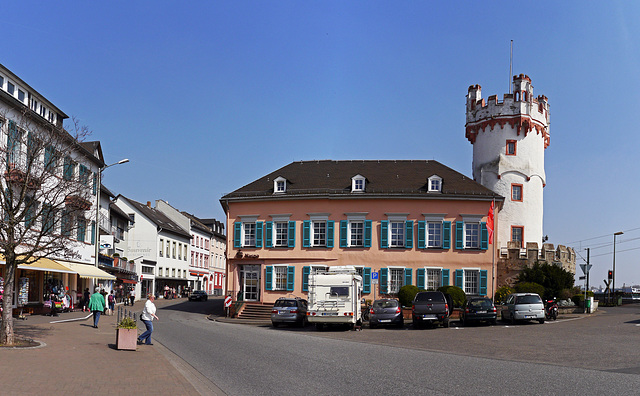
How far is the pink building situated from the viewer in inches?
1636

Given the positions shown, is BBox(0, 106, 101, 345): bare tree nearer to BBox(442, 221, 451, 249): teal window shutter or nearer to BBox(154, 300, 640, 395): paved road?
BBox(154, 300, 640, 395): paved road

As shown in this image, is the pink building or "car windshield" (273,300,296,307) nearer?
"car windshield" (273,300,296,307)

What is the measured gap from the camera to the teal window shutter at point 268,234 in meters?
43.2

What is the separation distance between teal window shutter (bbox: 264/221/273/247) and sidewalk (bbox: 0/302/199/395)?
23293 millimetres

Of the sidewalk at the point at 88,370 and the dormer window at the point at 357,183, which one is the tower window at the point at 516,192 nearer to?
the dormer window at the point at 357,183

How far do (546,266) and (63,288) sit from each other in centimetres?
3020

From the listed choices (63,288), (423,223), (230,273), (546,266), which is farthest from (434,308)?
(63,288)

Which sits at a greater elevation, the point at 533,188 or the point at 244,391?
the point at 533,188

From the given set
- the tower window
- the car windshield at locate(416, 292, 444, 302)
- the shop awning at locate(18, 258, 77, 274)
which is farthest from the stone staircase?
the tower window

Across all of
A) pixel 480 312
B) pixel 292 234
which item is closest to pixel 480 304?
pixel 480 312

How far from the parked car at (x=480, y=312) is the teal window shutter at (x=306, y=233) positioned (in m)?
13.9

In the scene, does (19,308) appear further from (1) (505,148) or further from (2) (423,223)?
(1) (505,148)

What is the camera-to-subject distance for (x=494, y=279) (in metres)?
41.6

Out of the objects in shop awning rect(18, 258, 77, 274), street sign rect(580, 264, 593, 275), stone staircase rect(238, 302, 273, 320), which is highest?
street sign rect(580, 264, 593, 275)
